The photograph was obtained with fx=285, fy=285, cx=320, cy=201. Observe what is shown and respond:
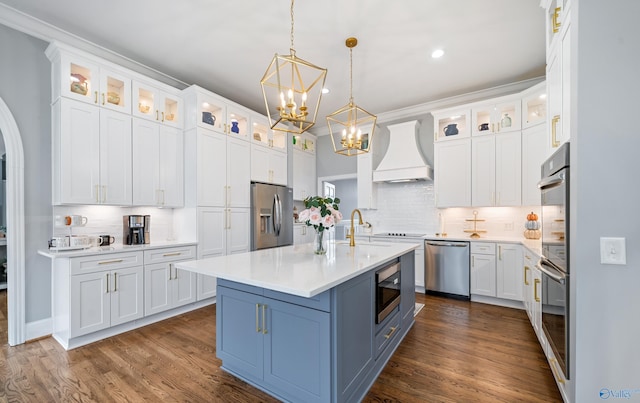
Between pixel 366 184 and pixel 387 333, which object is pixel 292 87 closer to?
pixel 387 333

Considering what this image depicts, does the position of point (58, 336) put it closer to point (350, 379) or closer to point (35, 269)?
point (35, 269)

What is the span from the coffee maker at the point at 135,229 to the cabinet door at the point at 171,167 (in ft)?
0.96

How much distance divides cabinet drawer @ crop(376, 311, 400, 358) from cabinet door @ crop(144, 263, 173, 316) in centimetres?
257

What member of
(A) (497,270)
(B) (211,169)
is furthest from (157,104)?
(A) (497,270)

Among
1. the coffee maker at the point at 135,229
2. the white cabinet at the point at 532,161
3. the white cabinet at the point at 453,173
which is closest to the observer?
the coffee maker at the point at 135,229

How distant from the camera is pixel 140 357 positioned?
2510mm

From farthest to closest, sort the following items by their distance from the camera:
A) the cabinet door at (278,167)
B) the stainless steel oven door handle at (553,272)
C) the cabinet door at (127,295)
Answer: the cabinet door at (278,167) < the cabinet door at (127,295) < the stainless steel oven door handle at (553,272)

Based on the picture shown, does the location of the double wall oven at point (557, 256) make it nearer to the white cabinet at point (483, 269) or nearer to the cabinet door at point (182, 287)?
the white cabinet at point (483, 269)

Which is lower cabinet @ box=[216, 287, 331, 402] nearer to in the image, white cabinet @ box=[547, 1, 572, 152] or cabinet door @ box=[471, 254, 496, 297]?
white cabinet @ box=[547, 1, 572, 152]

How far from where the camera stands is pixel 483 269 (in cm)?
Answer: 396

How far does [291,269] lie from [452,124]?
3914mm

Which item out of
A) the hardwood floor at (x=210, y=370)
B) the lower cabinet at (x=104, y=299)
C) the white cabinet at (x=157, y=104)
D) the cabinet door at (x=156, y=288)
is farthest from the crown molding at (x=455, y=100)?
the lower cabinet at (x=104, y=299)

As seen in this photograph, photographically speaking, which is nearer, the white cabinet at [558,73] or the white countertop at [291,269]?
the white countertop at [291,269]

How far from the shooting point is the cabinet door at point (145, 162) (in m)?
3.40
